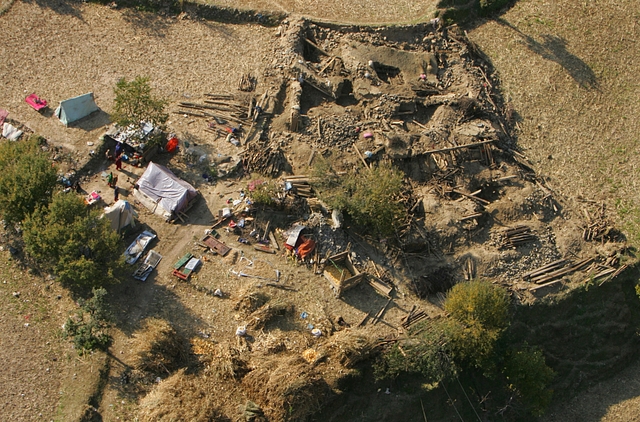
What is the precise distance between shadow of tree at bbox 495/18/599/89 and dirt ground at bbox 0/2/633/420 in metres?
4.39

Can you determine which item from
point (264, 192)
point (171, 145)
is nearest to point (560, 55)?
point (264, 192)

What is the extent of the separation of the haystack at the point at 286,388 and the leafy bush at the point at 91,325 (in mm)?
6442

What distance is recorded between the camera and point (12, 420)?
87.9ft

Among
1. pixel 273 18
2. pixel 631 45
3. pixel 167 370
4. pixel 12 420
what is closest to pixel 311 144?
pixel 273 18

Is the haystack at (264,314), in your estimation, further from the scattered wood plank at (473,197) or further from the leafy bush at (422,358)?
the scattered wood plank at (473,197)

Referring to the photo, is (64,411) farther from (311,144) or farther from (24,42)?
(24,42)

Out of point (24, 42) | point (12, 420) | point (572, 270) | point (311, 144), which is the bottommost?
point (12, 420)

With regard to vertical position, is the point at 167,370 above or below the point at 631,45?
below

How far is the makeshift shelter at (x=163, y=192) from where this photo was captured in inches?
1232

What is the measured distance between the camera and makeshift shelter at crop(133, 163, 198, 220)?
3128cm

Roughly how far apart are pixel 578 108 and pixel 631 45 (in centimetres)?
615

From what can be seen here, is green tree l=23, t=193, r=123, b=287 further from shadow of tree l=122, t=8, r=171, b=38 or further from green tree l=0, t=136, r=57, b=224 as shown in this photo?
shadow of tree l=122, t=8, r=171, b=38

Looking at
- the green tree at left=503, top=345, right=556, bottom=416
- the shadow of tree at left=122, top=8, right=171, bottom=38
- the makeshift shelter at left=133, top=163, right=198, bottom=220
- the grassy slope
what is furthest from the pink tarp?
the green tree at left=503, top=345, right=556, bottom=416

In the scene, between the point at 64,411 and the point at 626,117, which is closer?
the point at 64,411
